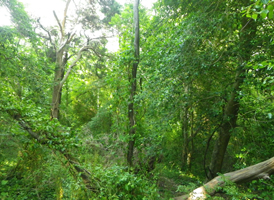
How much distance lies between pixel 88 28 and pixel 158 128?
25.8 ft

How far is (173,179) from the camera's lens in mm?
7078

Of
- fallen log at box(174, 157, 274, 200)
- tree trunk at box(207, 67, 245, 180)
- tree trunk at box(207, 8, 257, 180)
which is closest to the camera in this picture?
fallen log at box(174, 157, 274, 200)

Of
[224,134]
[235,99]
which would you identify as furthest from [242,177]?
[224,134]

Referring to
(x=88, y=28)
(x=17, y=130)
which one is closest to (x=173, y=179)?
(x=17, y=130)

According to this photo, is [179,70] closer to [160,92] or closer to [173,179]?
[160,92]

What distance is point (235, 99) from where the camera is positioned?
3.87 meters

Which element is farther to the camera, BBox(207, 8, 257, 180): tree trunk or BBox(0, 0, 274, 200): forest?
BBox(207, 8, 257, 180): tree trunk

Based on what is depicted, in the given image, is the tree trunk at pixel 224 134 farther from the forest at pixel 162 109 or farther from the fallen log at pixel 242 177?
the fallen log at pixel 242 177

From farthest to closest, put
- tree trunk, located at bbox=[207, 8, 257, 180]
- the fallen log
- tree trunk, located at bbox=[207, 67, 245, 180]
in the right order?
tree trunk, located at bbox=[207, 67, 245, 180], tree trunk, located at bbox=[207, 8, 257, 180], the fallen log

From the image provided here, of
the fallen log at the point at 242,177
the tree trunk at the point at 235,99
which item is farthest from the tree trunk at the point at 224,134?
the fallen log at the point at 242,177

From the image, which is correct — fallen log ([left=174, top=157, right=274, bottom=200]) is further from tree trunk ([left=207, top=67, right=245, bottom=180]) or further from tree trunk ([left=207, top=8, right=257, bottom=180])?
tree trunk ([left=207, top=67, right=245, bottom=180])

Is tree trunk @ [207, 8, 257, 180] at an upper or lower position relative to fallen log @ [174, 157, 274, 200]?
upper

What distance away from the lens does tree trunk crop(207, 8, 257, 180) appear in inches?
147

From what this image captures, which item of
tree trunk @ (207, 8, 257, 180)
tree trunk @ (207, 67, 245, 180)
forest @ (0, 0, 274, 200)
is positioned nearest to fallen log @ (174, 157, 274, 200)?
forest @ (0, 0, 274, 200)
